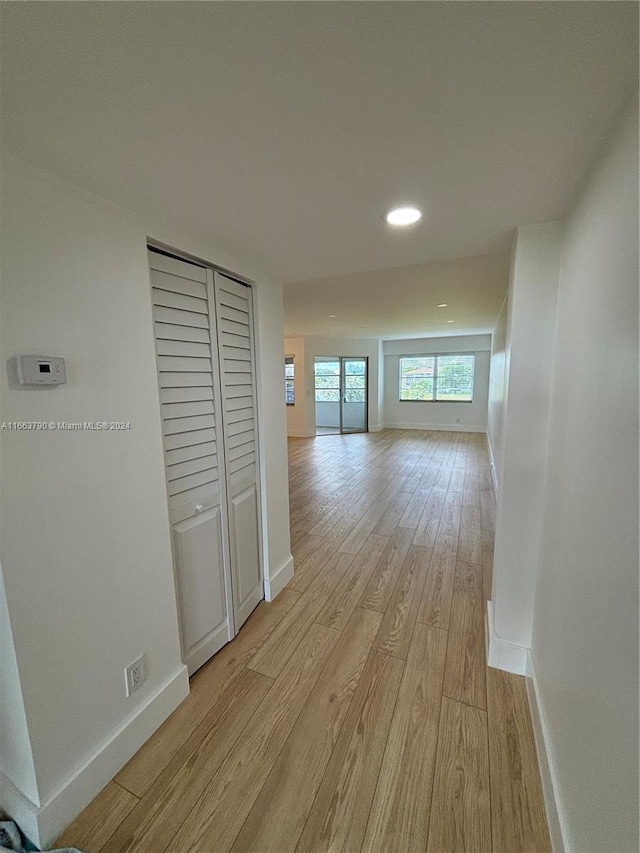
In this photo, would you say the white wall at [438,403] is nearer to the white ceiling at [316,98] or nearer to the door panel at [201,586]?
the white ceiling at [316,98]

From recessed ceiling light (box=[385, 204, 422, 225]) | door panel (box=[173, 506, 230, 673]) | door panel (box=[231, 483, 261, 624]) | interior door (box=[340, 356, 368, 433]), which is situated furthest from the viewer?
interior door (box=[340, 356, 368, 433])

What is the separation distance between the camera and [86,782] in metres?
1.16

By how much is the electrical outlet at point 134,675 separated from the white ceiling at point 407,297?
9.12ft

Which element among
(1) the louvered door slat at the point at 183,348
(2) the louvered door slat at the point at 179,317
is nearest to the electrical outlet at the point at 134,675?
(1) the louvered door slat at the point at 183,348

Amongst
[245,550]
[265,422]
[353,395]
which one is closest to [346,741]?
[245,550]

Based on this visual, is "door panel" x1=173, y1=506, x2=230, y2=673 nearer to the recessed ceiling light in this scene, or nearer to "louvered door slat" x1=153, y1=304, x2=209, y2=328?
"louvered door slat" x1=153, y1=304, x2=209, y2=328

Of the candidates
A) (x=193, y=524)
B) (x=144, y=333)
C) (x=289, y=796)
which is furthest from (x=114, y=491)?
(x=289, y=796)

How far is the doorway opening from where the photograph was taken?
8.06 meters

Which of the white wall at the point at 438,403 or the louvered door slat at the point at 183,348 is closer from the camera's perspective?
the louvered door slat at the point at 183,348

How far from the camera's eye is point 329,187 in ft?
3.69

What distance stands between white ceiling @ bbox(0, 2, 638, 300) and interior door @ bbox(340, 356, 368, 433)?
6.94 m

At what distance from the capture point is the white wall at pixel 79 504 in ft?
3.20

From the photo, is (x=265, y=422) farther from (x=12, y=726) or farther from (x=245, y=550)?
(x=12, y=726)

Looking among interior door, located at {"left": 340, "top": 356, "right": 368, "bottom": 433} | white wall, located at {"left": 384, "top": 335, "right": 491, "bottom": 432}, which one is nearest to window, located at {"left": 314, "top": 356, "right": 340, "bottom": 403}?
interior door, located at {"left": 340, "top": 356, "right": 368, "bottom": 433}
